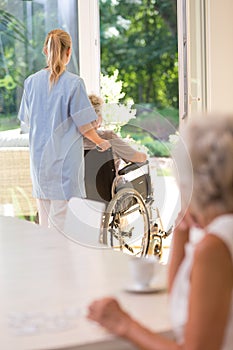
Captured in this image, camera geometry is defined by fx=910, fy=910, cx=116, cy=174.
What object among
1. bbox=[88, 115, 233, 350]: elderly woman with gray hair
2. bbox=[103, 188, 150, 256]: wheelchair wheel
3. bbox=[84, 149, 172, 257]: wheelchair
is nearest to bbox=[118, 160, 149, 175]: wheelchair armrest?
bbox=[84, 149, 172, 257]: wheelchair

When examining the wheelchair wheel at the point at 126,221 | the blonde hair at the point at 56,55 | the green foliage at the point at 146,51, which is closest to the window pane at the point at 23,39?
the blonde hair at the point at 56,55

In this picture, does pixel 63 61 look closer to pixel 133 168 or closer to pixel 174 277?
pixel 133 168

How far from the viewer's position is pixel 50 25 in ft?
21.3

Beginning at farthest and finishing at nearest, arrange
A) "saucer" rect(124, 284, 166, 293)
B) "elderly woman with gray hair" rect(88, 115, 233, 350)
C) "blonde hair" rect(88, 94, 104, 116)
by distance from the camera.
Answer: "blonde hair" rect(88, 94, 104, 116) < "saucer" rect(124, 284, 166, 293) < "elderly woman with gray hair" rect(88, 115, 233, 350)

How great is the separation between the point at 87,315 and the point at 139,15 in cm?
1141

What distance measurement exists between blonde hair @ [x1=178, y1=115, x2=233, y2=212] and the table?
0.83 ft

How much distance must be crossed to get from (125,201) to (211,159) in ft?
9.21

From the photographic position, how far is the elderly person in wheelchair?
374 cm

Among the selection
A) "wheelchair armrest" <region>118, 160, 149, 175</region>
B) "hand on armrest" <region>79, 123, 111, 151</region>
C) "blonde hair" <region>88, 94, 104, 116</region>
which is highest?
"blonde hair" <region>88, 94, 104, 116</region>

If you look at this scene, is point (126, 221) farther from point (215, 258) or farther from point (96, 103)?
point (215, 258)

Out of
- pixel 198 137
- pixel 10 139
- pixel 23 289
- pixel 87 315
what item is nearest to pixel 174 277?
pixel 87 315

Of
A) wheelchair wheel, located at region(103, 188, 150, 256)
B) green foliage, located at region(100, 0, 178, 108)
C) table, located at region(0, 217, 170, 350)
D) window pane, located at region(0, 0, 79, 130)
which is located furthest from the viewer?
green foliage, located at region(100, 0, 178, 108)

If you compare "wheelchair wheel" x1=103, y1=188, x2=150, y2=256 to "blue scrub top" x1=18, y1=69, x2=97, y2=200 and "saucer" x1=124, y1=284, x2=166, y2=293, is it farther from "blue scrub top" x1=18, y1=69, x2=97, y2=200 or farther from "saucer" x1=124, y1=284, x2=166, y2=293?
"saucer" x1=124, y1=284, x2=166, y2=293

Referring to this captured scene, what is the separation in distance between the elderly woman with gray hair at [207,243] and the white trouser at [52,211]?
253 cm
